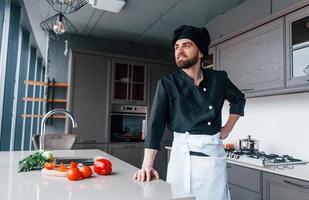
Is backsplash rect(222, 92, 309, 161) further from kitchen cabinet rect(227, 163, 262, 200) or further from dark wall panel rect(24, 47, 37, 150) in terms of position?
dark wall panel rect(24, 47, 37, 150)

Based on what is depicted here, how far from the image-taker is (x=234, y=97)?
1538mm

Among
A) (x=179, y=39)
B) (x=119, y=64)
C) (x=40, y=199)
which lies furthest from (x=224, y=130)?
(x=119, y=64)

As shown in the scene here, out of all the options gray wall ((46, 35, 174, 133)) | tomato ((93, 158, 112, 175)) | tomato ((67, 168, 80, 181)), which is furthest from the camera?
gray wall ((46, 35, 174, 133))

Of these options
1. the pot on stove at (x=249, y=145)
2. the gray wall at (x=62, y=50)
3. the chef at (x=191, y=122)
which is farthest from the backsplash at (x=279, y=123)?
the gray wall at (x=62, y=50)

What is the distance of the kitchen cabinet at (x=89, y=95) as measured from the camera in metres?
3.63

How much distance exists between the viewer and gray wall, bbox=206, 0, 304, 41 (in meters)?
2.42

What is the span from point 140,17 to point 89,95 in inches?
54.2

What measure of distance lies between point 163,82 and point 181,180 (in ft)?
1.76

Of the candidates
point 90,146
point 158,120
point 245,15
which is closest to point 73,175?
point 158,120

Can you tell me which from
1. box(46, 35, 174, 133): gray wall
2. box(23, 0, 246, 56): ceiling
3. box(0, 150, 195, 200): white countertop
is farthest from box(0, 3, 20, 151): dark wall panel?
box(0, 150, 195, 200): white countertop

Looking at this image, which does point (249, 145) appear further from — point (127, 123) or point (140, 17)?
point (140, 17)

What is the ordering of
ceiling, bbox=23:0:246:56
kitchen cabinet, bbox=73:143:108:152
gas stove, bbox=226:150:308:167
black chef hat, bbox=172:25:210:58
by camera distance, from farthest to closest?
kitchen cabinet, bbox=73:143:108:152, ceiling, bbox=23:0:246:56, gas stove, bbox=226:150:308:167, black chef hat, bbox=172:25:210:58

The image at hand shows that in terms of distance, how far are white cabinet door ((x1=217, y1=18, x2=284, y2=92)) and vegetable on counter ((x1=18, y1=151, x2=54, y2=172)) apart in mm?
1926

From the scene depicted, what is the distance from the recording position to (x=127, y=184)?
1.01m
